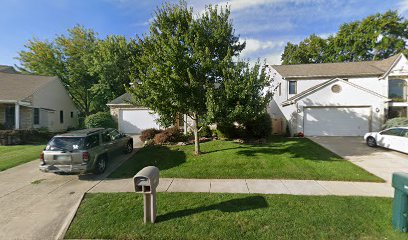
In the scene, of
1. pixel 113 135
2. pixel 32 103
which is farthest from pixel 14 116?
pixel 113 135

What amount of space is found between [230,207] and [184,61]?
5762 millimetres

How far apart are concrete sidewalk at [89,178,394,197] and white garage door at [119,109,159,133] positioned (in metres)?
11.8

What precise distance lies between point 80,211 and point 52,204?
3.50ft

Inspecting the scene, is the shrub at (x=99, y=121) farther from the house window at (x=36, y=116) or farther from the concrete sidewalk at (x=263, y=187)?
the concrete sidewalk at (x=263, y=187)

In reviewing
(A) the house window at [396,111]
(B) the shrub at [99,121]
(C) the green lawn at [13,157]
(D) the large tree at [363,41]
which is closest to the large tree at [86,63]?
(B) the shrub at [99,121]

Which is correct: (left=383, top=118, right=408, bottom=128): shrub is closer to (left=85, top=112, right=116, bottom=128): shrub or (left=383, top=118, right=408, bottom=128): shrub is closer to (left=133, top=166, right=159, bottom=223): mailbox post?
(left=133, top=166, right=159, bottom=223): mailbox post

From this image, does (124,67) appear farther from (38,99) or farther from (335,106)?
(335,106)

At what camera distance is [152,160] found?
895 centimetres

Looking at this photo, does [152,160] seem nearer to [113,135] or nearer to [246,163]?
[113,135]

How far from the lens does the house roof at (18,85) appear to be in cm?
1627

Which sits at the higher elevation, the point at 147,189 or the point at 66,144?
the point at 66,144

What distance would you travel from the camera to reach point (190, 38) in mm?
8469

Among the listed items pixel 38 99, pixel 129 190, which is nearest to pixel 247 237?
pixel 129 190

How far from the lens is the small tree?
26.2 feet
